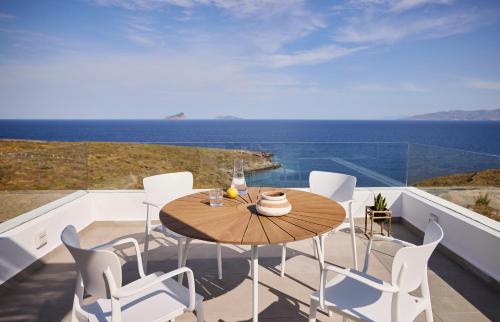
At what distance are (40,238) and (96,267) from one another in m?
2.39

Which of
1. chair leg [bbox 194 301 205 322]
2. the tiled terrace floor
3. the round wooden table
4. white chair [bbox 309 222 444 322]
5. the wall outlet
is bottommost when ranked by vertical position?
the tiled terrace floor

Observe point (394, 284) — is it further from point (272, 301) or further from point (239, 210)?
point (272, 301)

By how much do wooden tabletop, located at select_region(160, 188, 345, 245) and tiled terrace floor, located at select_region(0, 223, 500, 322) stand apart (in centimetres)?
79

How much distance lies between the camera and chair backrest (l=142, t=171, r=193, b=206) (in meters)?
2.91

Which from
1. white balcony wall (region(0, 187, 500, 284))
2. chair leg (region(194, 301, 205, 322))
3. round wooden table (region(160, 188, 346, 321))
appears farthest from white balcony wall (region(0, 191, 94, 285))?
chair leg (region(194, 301, 205, 322))

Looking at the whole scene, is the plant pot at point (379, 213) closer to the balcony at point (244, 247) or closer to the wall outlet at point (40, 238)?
the balcony at point (244, 247)

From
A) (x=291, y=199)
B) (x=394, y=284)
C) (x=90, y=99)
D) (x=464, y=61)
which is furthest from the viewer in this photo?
(x=90, y=99)

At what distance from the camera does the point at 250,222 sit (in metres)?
1.78

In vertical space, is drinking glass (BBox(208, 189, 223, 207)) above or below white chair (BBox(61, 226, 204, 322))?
above

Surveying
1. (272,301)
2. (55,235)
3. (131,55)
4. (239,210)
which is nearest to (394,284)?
(239,210)

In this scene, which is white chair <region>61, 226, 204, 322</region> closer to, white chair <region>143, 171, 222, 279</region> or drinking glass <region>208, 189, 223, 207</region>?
drinking glass <region>208, 189, 223, 207</region>

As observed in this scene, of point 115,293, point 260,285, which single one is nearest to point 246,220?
point 115,293

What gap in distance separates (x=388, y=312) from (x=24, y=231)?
3.13 metres

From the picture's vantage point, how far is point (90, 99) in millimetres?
49938
